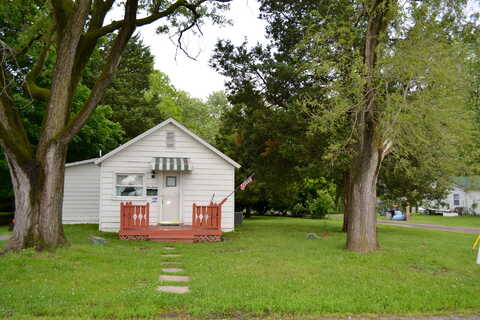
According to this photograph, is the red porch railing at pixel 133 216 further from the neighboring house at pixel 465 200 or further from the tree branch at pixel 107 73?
the neighboring house at pixel 465 200

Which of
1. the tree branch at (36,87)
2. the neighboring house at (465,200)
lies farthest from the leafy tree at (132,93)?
the neighboring house at (465,200)

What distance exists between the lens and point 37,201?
10531 millimetres

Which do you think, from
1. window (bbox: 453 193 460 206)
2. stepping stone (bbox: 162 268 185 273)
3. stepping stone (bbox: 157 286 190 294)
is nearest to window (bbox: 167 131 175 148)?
stepping stone (bbox: 162 268 185 273)

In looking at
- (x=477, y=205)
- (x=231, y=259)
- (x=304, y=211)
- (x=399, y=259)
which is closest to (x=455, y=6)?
(x=399, y=259)

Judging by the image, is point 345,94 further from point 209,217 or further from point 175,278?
point 175,278

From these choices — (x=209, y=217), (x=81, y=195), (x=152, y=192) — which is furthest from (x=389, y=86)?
(x=81, y=195)

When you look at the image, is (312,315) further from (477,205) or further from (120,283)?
(477,205)

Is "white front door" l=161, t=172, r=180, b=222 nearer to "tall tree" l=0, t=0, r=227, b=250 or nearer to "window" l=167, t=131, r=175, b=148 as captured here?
"window" l=167, t=131, r=175, b=148

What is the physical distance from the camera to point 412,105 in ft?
35.4

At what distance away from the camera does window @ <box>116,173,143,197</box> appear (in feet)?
56.7

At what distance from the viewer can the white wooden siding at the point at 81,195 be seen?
20734 mm

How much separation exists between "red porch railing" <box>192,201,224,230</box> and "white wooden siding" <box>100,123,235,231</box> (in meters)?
2.63

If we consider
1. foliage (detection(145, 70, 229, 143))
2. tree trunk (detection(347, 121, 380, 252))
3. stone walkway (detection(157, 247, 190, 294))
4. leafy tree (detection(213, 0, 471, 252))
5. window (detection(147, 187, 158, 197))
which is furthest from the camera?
foliage (detection(145, 70, 229, 143))

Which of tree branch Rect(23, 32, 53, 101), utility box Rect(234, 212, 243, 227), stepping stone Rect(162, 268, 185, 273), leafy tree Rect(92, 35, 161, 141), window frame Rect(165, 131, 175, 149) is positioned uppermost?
leafy tree Rect(92, 35, 161, 141)
